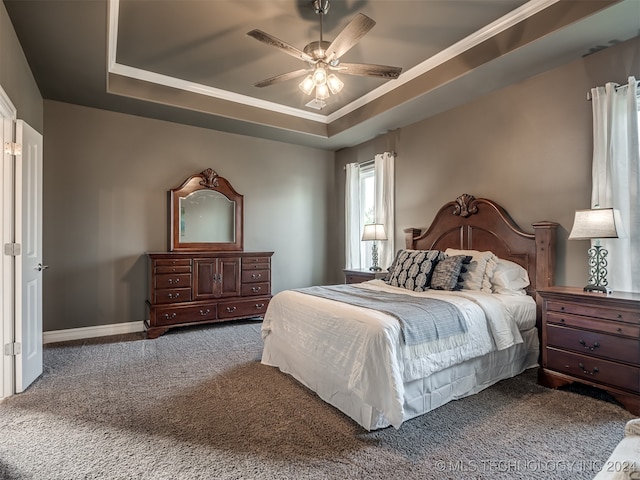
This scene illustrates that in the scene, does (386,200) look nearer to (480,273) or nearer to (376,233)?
(376,233)

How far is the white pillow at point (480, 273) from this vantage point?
3195 millimetres

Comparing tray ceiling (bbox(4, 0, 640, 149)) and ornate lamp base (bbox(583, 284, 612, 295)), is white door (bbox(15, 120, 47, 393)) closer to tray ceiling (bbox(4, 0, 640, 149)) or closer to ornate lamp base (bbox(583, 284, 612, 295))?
tray ceiling (bbox(4, 0, 640, 149))

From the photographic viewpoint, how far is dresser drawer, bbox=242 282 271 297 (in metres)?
4.73

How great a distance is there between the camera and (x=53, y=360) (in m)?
3.32

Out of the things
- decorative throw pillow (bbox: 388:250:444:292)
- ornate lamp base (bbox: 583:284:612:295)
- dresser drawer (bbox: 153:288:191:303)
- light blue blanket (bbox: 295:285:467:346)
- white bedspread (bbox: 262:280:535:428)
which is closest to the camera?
white bedspread (bbox: 262:280:535:428)

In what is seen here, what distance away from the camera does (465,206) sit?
12.7 ft

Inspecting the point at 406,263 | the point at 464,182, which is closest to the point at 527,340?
the point at 406,263

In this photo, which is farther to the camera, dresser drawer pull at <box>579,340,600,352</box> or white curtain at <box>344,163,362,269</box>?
white curtain at <box>344,163,362,269</box>

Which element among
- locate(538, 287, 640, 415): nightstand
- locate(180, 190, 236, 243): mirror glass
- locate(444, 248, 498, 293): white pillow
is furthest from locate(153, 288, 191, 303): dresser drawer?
locate(538, 287, 640, 415): nightstand

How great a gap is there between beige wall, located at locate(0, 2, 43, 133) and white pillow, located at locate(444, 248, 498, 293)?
3.98 meters

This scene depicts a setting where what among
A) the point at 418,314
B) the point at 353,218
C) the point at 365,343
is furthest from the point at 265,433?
the point at 353,218

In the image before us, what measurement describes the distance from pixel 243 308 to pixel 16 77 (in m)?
3.27

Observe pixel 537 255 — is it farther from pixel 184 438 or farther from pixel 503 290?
pixel 184 438

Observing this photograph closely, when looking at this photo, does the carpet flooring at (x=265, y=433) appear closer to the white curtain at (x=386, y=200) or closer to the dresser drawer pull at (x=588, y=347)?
the dresser drawer pull at (x=588, y=347)
